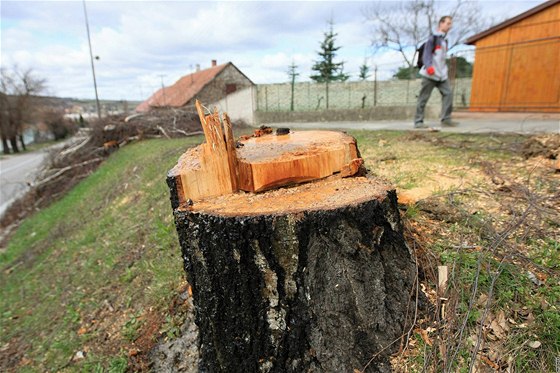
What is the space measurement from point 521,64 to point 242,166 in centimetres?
1043

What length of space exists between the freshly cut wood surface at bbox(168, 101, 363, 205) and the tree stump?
5 cm

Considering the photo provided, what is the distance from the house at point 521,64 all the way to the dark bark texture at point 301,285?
9.68 meters

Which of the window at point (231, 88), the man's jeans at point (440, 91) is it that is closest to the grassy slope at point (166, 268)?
the man's jeans at point (440, 91)

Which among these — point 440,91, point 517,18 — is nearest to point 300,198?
point 440,91

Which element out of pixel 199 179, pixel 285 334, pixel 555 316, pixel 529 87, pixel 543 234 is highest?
pixel 529 87

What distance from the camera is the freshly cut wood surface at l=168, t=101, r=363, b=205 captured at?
1635mm

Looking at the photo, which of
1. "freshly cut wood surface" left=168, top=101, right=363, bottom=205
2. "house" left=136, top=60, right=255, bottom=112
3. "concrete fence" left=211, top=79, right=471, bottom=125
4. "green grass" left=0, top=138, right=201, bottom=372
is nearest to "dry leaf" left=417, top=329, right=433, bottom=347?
"freshly cut wood surface" left=168, top=101, right=363, bottom=205

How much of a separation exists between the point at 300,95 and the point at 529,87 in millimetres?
8623

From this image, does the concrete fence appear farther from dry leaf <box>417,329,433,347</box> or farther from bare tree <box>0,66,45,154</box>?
bare tree <box>0,66,45,154</box>

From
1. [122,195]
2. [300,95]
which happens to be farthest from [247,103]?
[122,195]

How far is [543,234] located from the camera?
1988mm

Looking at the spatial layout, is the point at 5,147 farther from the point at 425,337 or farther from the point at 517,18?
the point at 425,337

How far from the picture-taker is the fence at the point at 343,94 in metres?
14.9

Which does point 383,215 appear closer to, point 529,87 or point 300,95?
point 529,87
